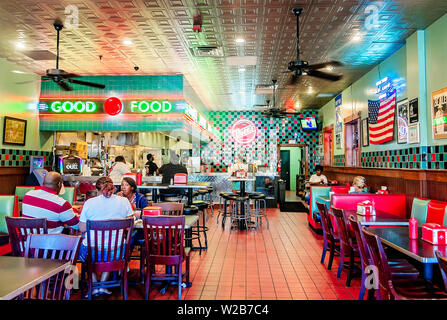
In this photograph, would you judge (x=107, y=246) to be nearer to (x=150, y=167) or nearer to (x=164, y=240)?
(x=164, y=240)

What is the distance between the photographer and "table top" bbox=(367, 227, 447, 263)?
2.50 meters

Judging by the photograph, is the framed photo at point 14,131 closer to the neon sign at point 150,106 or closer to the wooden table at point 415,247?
the neon sign at point 150,106

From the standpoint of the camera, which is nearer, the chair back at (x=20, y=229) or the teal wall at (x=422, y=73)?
the chair back at (x=20, y=229)

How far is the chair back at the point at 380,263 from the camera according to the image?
258 centimetres

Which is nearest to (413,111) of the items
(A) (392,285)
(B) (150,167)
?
(A) (392,285)

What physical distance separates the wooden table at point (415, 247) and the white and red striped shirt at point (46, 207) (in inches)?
138

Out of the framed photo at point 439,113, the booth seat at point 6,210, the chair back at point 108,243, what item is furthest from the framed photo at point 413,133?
the booth seat at point 6,210

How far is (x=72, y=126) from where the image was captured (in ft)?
28.3

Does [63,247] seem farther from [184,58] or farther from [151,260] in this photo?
[184,58]

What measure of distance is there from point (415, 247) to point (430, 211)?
76.2 inches

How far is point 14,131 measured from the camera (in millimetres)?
7562

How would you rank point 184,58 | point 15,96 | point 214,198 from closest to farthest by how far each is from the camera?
point 184,58 < point 15,96 < point 214,198
